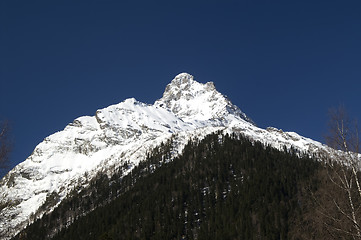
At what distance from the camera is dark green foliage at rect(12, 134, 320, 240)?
10719cm

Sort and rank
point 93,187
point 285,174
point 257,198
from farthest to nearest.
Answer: point 93,187 → point 285,174 → point 257,198

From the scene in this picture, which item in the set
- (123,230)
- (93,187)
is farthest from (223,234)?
(93,187)

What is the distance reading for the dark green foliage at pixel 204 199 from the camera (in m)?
107

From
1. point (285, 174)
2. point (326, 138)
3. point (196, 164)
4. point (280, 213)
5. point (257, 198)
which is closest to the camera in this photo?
point (326, 138)

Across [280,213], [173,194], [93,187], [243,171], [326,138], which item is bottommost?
[326,138]

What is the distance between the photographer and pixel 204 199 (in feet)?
418

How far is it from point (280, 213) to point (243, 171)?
31374 mm

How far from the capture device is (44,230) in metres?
159

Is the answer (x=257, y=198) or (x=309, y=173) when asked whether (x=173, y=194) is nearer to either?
(x=257, y=198)

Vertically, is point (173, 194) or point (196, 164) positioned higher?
point (196, 164)

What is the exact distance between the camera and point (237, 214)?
362 feet

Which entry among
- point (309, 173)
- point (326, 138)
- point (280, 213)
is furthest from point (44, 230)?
point (326, 138)

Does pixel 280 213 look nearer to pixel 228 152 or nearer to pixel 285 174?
pixel 285 174

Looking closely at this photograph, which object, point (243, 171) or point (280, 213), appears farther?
point (243, 171)
